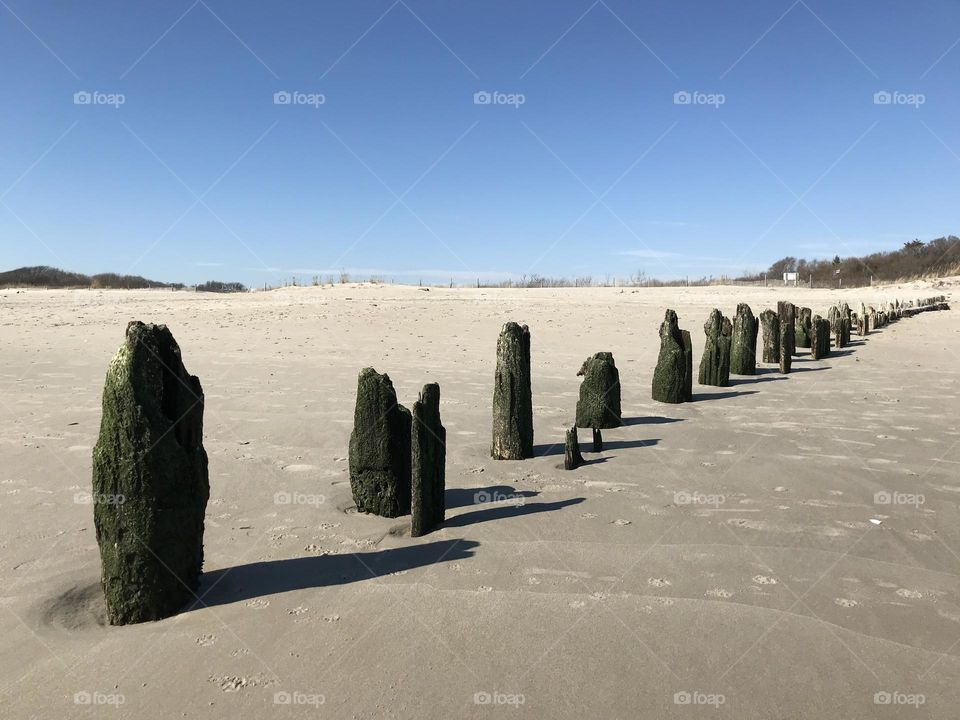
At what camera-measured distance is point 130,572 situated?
4.17 metres

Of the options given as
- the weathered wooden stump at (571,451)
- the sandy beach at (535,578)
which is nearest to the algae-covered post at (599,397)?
the sandy beach at (535,578)

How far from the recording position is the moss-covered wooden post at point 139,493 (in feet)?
13.7

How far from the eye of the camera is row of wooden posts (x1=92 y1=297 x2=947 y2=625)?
4.18 metres

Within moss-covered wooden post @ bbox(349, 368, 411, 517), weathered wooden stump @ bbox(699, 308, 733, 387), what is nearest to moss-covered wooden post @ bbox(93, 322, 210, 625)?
moss-covered wooden post @ bbox(349, 368, 411, 517)

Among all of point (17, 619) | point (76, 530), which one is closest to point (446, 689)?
point (17, 619)

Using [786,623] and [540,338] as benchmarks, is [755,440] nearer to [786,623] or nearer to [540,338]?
[786,623]

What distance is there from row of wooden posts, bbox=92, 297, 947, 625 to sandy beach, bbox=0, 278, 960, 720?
0.22 meters

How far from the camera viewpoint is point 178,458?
171 inches

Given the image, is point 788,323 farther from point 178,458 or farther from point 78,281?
point 78,281

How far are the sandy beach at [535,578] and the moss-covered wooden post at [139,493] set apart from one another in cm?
21

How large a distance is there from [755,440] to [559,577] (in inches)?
200

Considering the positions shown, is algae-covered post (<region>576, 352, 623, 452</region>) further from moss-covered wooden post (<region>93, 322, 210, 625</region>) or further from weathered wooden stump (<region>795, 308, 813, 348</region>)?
weathered wooden stump (<region>795, 308, 813, 348</region>)

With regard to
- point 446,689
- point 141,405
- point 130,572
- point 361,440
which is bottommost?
point 446,689

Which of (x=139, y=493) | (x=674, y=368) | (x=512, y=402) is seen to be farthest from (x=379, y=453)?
(x=674, y=368)
